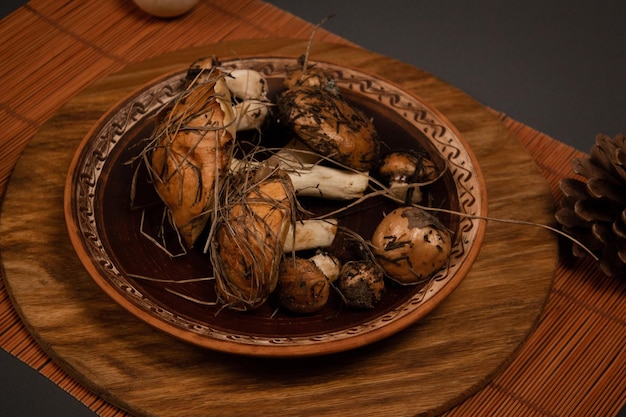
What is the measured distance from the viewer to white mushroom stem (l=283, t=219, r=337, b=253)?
1.48 metres

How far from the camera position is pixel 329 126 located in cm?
147

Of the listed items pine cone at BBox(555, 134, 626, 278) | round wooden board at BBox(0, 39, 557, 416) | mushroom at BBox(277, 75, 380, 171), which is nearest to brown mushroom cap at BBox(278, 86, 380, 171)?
mushroom at BBox(277, 75, 380, 171)

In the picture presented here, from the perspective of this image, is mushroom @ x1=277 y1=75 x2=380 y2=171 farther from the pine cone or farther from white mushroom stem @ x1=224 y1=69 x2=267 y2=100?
the pine cone

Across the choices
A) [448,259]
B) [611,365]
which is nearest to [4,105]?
[448,259]

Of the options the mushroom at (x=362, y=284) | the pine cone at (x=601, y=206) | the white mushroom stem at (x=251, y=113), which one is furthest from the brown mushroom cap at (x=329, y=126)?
the pine cone at (x=601, y=206)

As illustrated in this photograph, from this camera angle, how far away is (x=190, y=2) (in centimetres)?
221

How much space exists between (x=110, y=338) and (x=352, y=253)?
0.47 metres

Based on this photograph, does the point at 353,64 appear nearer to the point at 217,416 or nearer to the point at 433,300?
the point at 433,300

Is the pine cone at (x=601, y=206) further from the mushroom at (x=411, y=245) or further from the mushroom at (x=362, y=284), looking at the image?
the mushroom at (x=362, y=284)

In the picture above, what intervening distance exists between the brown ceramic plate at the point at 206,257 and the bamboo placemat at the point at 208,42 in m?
0.24

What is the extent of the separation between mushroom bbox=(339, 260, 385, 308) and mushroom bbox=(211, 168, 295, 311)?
0.13 metres

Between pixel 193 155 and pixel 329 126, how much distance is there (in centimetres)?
25

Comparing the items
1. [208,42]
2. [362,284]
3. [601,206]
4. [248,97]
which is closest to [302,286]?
[362,284]

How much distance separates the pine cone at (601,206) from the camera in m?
1.66
